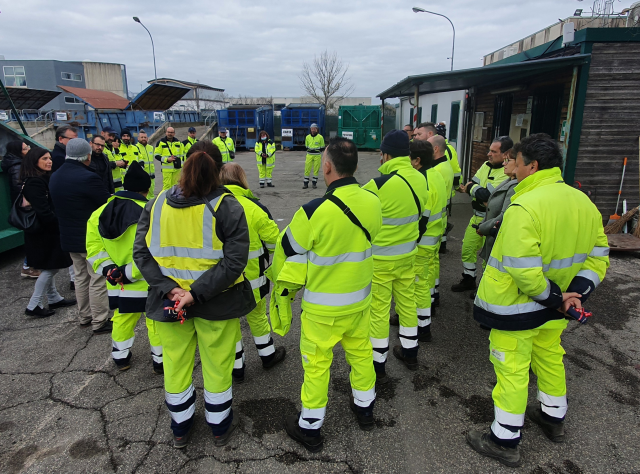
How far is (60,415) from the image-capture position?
3051 millimetres

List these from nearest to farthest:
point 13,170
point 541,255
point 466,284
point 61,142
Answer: point 541,255 → point 466,284 → point 13,170 → point 61,142

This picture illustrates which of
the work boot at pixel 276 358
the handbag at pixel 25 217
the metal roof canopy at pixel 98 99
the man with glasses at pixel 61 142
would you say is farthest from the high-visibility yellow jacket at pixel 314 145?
the metal roof canopy at pixel 98 99

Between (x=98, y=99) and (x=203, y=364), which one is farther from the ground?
(x=98, y=99)

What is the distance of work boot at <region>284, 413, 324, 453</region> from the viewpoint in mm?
2611

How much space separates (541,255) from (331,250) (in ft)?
3.94

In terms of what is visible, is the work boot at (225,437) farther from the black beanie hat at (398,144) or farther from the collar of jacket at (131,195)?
the black beanie hat at (398,144)

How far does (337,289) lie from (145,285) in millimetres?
1689

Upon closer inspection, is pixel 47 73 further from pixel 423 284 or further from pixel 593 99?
pixel 423 284

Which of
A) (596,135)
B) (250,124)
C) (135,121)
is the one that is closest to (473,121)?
(596,135)

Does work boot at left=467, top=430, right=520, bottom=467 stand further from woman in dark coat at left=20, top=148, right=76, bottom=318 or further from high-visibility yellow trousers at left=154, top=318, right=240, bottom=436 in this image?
woman in dark coat at left=20, top=148, right=76, bottom=318

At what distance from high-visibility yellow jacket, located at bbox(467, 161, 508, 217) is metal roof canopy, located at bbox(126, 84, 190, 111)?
20421mm

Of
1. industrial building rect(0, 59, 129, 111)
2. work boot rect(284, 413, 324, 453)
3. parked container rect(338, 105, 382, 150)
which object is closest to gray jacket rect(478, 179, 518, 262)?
work boot rect(284, 413, 324, 453)

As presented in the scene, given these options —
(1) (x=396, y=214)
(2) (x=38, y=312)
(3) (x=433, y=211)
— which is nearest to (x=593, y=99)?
(3) (x=433, y=211)

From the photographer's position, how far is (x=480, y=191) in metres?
4.65
